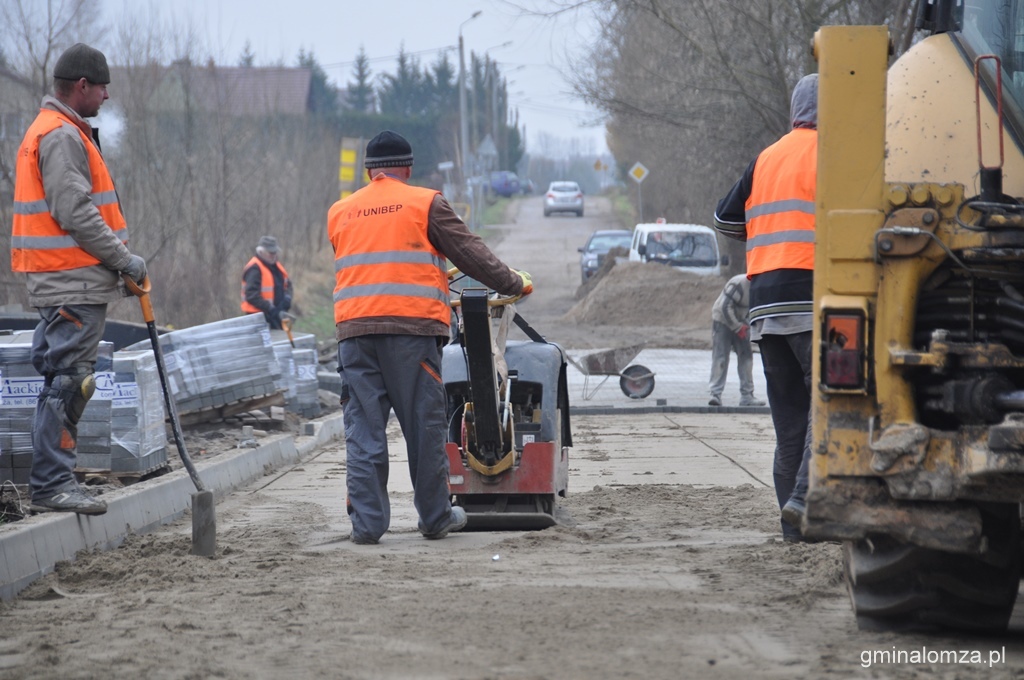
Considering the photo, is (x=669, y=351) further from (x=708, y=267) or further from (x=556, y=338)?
(x=708, y=267)

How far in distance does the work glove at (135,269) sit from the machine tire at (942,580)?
11.6 feet

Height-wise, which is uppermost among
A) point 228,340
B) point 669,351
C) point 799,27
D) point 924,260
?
point 799,27

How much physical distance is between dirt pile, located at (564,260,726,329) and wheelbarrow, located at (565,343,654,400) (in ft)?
42.0

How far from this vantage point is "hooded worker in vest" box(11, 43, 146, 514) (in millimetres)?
5941

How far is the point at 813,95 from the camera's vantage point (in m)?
6.02

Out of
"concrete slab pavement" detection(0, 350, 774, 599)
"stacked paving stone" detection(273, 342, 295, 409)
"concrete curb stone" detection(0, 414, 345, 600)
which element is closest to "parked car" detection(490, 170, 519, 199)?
"concrete slab pavement" detection(0, 350, 774, 599)

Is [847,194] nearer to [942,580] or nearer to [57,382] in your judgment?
[942,580]

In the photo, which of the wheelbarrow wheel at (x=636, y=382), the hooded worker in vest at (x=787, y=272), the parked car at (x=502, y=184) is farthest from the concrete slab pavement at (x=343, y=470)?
the parked car at (x=502, y=184)

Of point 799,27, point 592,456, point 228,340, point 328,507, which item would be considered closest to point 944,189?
point 328,507

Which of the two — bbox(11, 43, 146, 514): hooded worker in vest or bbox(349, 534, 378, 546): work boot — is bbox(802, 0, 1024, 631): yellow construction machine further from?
bbox(11, 43, 146, 514): hooded worker in vest

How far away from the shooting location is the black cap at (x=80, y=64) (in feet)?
20.2

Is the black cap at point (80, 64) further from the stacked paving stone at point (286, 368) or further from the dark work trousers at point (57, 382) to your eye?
the stacked paving stone at point (286, 368)

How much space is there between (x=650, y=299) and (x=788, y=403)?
23.4m

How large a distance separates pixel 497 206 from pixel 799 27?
171ft
